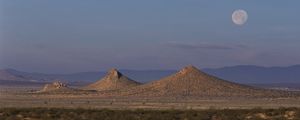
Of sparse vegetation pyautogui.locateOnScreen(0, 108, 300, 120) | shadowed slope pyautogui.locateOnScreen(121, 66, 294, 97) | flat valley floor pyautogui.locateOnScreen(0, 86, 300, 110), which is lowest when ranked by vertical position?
sparse vegetation pyautogui.locateOnScreen(0, 108, 300, 120)

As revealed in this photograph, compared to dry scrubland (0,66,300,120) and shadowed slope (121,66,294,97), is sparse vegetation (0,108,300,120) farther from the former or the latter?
shadowed slope (121,66,294,97)

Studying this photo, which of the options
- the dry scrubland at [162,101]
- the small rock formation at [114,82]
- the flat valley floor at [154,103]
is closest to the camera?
the dry scrubland at [162,101]

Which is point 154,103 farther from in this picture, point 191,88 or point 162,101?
point 191,88

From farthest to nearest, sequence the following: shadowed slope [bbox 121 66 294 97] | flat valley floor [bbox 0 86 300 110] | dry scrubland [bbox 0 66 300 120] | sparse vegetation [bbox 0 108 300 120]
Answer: shadowed slope [bbox 121 66 294 97], flat valley floor [bbox 0 86 300 110], dry scrubland [bbox 0 66 300 120], sparse vegetation [bbox 0 108 300 120]

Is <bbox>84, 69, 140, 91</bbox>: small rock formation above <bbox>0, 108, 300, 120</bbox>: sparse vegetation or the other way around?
above

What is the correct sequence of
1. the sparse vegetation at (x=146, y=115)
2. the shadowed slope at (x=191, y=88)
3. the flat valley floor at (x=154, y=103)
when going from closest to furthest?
the sparse vegetation at (x=146, y=115)
the flat valley floor at (x=154, y=103)
the shadowed slope at (x=191, y=88)

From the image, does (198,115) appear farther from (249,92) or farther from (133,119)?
(249,92)

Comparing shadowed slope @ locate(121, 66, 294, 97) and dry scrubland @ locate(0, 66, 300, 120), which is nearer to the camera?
dry scrubland @ locate(0, 66, 300, 120)

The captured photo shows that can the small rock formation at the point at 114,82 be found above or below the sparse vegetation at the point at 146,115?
above

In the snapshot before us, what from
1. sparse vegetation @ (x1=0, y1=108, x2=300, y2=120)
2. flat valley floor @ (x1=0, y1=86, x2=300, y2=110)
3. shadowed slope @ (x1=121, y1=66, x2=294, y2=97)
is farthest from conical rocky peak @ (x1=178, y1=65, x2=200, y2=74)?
sparse vegetation @ (x1=0, y1=108, x2=300, y2=120)

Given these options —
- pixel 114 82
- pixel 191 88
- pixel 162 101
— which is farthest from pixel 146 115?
pixel 114 82

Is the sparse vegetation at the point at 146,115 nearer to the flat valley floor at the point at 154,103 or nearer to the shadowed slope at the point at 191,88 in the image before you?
the flat valley floor at the point at 154,103

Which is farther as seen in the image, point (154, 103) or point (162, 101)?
point (162, 101)

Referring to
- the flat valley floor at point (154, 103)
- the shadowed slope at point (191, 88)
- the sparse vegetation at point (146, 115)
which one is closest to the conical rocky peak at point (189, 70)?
the shadowed slope at point (191, 88)
